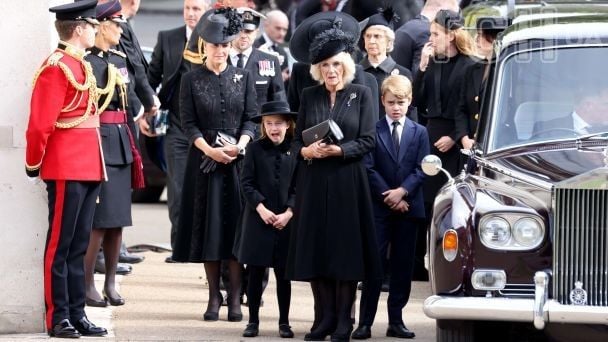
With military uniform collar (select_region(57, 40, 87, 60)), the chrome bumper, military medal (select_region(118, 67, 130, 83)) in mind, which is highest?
military uniform collar (select_region(57, 40, 87, 60))

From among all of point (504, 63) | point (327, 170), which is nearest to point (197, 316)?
point (327, 170)

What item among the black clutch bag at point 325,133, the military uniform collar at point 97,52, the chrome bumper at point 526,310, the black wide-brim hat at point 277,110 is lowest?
the chrome bumper at point 526,310

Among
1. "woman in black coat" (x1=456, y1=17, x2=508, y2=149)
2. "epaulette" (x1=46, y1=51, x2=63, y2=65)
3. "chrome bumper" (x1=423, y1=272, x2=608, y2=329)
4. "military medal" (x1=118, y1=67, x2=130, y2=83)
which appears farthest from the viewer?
"woman in black coat" (x1=456, y1=17, x2=508, y2=149)

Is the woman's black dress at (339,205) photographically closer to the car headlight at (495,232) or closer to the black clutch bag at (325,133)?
the black clutch bag at (325,133)

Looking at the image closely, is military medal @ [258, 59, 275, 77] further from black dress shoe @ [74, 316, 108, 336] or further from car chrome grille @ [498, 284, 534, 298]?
car chrome grille @ [498, 284, 534, 298]

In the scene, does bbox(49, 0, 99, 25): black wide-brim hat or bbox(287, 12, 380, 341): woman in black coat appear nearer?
bbox(49, 0, 99, 25): black wide-brim hat

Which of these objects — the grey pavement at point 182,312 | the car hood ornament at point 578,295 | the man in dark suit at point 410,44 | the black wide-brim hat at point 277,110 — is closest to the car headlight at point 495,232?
the car hood ornament at point 578,295

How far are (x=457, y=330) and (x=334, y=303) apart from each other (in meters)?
1.75

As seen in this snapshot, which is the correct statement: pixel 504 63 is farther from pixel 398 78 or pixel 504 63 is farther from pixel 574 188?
Result: pixel 574 188

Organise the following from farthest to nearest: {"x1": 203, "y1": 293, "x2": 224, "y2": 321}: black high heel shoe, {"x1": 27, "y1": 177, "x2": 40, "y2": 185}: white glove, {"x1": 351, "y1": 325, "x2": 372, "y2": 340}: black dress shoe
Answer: {"x1": 203, "y1": 293, "x2": 224, "y2": 321}: black high heel shoe, {"x1": 351, "y1": 325, "x2": 372, "y2": 340}: black dress shoe, {"x1": 27, "y1": 177, "x2": 40, "y2": 185}: white glove

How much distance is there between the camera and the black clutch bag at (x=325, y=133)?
9742mm

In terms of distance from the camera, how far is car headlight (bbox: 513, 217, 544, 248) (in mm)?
8109

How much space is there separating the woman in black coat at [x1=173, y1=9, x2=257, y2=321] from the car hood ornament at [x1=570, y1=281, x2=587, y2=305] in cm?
340

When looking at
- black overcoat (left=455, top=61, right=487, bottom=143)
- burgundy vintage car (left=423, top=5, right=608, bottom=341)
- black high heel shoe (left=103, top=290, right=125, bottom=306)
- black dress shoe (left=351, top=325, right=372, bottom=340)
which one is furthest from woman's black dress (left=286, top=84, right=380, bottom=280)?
black overcoat (left=455, top=61, right=487, bottom=143)
